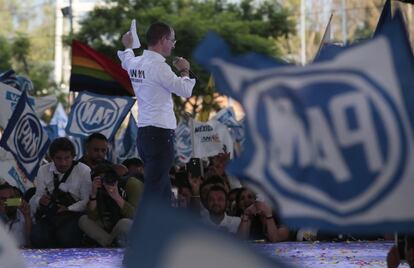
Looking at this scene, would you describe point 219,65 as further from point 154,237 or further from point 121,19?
point 121,19

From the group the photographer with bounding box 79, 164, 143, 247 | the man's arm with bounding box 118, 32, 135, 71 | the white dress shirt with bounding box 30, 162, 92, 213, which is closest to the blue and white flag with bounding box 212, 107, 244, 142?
the white dress shirt with bounding box 30, 162, 92, 213

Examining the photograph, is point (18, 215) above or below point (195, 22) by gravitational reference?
below

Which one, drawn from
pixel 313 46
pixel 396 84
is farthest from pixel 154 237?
pixel 313 46

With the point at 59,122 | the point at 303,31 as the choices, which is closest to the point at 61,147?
the point at 59,122

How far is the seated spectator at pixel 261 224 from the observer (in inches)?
378

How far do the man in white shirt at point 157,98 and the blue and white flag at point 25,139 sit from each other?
3884 millimetres

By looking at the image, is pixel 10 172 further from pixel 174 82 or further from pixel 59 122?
pixel 59 122

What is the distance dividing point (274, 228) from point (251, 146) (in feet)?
17.6

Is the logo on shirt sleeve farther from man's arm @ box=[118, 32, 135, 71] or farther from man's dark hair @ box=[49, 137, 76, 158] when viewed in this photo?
man's dark hair @ box=[49, 137, 76, 158]

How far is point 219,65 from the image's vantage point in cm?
454

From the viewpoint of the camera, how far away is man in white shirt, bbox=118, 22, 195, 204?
766 centimetres

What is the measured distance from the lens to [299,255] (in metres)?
8.52

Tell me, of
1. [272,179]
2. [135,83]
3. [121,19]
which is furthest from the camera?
[121,19]

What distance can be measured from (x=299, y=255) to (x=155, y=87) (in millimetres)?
1692
